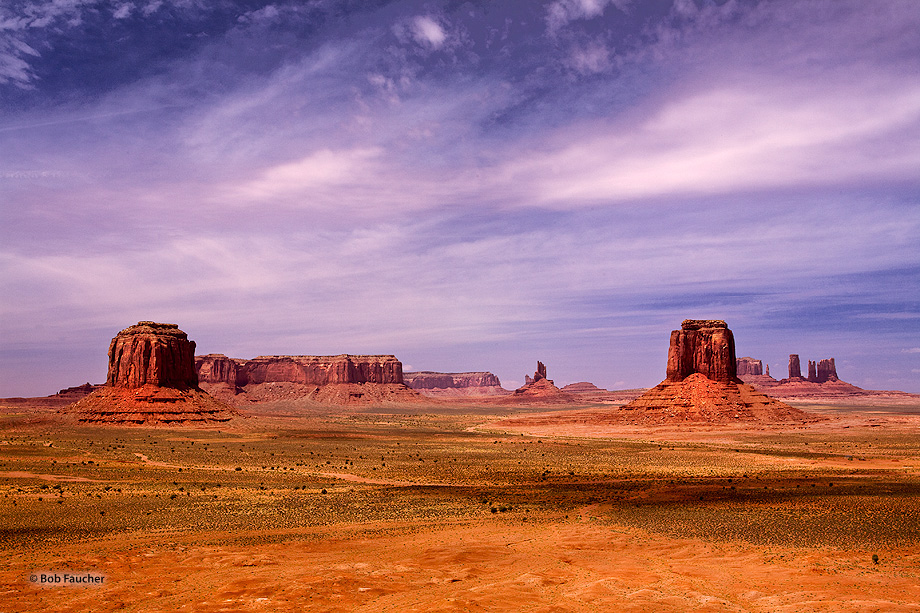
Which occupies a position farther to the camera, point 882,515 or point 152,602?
point 882,515

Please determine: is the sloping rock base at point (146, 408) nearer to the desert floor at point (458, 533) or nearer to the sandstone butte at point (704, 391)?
the desert floor at point (458, 533)

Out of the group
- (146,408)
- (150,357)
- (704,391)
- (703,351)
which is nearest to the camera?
(146,408)

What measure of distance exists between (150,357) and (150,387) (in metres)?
4.34

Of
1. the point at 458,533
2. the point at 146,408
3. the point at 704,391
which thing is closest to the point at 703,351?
the point at 704,391

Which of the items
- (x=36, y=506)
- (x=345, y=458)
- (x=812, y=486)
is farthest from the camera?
(x=345, y=458)

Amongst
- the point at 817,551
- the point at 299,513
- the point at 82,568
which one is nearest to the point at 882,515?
the point at 817,551

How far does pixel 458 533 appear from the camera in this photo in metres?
21.4

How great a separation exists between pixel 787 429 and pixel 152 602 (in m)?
82.1

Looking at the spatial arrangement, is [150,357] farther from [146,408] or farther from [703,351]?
[703,351]

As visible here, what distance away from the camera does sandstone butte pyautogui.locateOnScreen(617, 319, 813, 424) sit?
87325 millimetres

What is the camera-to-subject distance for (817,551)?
61.2 ft

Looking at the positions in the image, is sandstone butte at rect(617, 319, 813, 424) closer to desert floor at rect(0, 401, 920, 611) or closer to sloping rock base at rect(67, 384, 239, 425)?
desert floor at rect(0, 401, 920, 611)

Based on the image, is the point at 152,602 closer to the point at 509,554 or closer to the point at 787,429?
the point at 509,554

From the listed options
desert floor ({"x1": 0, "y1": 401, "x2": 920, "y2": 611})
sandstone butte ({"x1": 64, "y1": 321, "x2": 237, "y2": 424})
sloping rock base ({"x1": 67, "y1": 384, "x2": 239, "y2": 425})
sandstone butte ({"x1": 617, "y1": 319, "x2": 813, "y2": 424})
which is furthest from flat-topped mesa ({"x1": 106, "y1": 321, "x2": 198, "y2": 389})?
sandstone butte ({"x1": 617, "y1": 319, "x2": 813, "y2": 424})
